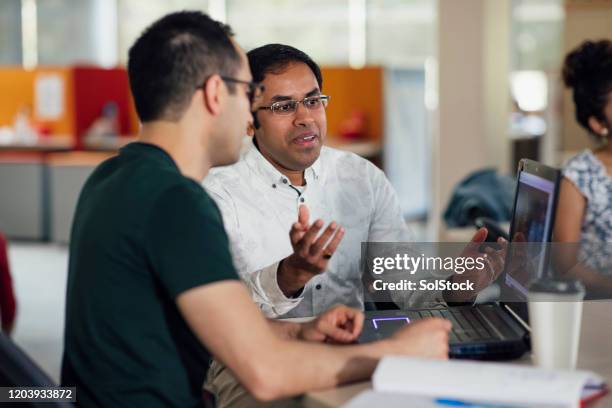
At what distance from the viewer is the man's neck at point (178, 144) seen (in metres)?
1.57

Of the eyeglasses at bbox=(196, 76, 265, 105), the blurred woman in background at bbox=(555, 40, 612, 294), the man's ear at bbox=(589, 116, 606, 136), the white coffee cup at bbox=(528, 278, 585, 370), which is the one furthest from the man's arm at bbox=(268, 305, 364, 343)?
the man's ear at bbox=(589, 116, 606, 136)

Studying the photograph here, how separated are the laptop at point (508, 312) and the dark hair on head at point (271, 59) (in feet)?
2.27

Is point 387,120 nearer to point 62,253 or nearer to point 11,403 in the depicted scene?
point 62,253

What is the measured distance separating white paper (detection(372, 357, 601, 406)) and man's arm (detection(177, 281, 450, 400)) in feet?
0.36

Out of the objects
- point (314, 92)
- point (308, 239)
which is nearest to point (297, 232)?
point (308, 239)

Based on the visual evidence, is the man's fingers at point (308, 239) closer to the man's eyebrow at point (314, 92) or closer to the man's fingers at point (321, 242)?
the man's fingers at point (321, 242)

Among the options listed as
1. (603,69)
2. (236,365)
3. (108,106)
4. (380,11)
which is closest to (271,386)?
(236,365)

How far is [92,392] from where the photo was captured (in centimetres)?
152

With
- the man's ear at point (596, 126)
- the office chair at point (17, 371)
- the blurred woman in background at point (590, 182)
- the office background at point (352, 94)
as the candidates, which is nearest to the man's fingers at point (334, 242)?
the office chair at point (17, 371)

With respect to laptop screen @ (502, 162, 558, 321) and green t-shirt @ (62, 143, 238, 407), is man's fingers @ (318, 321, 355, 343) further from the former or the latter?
laptop screen @ (502, 162, 558, 321)

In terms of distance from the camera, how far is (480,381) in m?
1.28

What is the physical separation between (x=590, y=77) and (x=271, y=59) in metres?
0.99

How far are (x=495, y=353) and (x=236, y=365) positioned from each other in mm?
488

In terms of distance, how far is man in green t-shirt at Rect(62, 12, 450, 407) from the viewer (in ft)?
4.56
